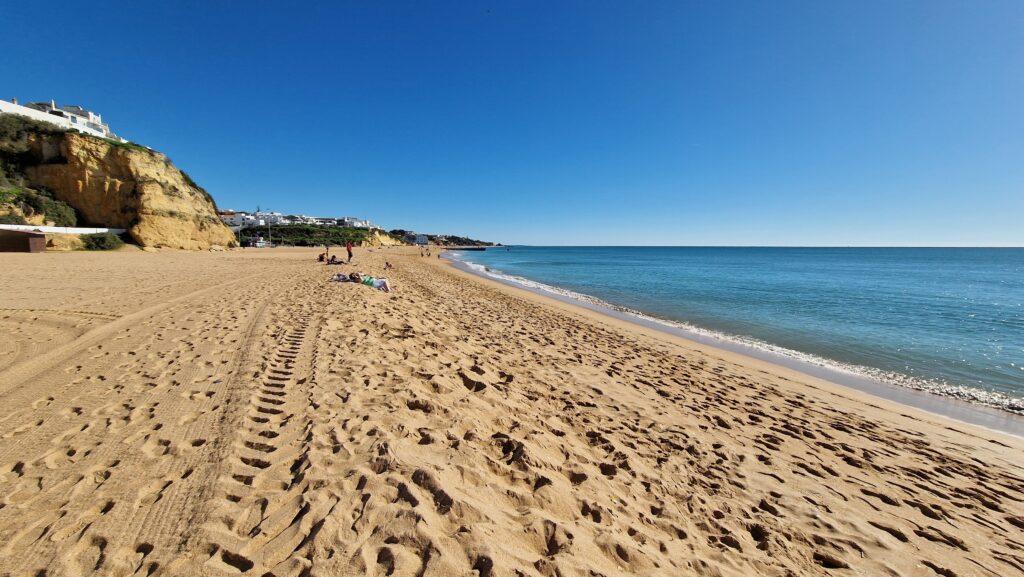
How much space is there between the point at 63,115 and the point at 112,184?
42645mm

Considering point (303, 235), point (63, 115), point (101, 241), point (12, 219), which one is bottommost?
point (101, 241)

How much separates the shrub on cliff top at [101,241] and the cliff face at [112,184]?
227 centimetres

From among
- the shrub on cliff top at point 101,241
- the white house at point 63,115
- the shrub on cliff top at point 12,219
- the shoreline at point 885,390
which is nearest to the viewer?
the shoreline at point 885,390

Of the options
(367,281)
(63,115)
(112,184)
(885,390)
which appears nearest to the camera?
(885,390)

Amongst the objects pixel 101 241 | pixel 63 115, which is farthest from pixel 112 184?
pixel 63 115

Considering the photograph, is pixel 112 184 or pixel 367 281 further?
pixel 112 184

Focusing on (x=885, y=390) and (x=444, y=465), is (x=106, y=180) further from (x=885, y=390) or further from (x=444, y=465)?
(x=885, y=390)

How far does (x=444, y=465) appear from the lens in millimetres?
3246

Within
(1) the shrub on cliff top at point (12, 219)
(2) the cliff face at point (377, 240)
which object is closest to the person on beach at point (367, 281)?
(1) the shrub on cliff top at point (12, 219)

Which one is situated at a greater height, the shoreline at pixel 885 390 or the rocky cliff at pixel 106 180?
the rocky cliff at pixel 106 180

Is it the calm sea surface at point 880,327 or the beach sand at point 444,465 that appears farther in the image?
the calm sea surface at point 880,327

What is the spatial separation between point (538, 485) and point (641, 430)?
212 centimetres

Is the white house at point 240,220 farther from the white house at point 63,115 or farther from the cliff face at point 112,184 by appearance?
the cliff face at point 112,184

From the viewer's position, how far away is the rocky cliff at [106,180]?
28328 mm
